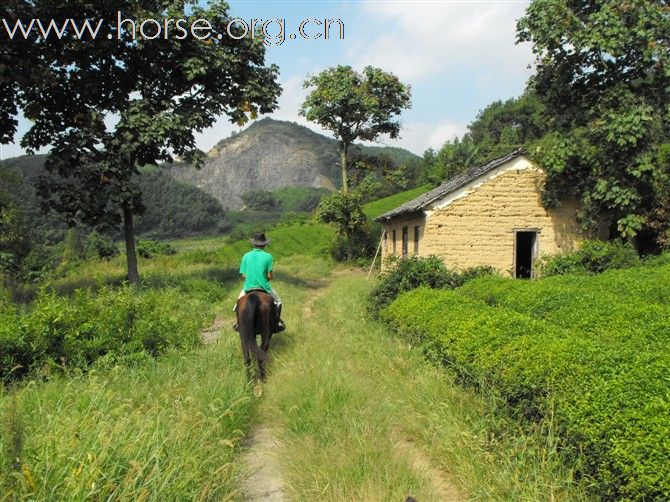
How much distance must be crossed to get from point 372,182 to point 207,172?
546 feet

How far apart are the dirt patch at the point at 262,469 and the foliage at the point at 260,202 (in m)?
120

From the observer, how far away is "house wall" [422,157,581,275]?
59.0 ft

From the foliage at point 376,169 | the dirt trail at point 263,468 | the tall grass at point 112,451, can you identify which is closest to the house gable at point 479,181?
the dirt trail at point 263,468

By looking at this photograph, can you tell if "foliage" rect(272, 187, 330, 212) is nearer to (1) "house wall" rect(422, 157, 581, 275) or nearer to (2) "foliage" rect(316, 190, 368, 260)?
(2) "foliage" rect(316, 190, 368, 260)

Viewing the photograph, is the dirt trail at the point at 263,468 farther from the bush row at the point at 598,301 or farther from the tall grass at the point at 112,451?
the bush row at the point at 598,301

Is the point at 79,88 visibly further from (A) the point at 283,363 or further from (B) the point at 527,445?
(B) the point at 527,445

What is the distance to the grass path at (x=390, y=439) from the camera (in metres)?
3.74

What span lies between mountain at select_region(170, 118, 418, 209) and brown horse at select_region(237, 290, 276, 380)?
15518 cm

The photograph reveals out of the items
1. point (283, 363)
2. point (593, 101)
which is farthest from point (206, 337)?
point (593, 101)

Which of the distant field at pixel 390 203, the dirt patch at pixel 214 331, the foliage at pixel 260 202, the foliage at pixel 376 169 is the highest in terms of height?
the foliage at pixel 260 202

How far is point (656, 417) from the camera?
3.27m

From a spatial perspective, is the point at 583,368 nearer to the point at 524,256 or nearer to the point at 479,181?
the point at 479,181

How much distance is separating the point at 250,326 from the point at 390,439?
9.92ft

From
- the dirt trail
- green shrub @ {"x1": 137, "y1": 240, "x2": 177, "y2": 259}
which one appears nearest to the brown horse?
the dirt trail
